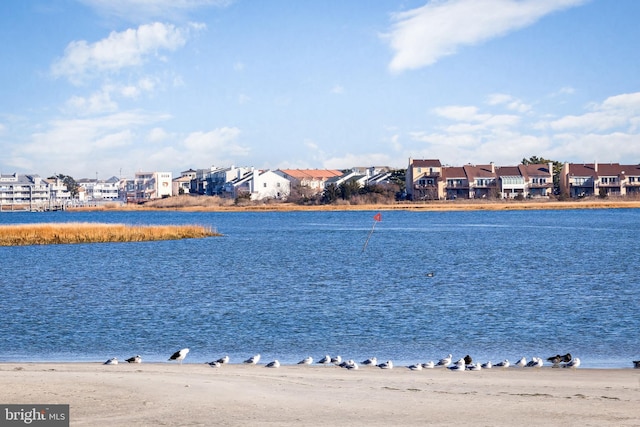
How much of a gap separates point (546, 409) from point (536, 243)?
181 ft

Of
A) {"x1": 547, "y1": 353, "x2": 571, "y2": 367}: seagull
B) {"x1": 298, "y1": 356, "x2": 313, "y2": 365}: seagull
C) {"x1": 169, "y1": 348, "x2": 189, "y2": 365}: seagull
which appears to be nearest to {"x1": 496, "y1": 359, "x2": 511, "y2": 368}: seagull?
{"x1": 547, "y1": 353, "x2": 571, "y2": 367}: seagull

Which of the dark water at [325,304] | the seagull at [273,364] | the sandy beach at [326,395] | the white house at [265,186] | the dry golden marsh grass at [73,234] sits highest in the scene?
the white house at [265,186]

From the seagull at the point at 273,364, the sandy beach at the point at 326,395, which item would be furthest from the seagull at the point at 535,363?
the seagull at the point at 273,364

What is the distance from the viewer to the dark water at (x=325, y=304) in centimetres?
2158

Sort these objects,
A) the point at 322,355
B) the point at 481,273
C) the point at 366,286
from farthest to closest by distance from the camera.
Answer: the point at 481,273, the point at 366,286, the point at 322,355

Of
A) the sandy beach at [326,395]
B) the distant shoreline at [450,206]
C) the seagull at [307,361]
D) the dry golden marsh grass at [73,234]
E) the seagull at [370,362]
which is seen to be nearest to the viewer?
the sandy beach at [326,395]

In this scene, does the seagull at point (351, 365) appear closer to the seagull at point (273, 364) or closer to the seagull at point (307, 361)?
the seagull at point (307, 361)

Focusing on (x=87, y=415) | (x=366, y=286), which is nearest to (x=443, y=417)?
(x=87, y=415)

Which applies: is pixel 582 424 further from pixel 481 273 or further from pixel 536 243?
pixel 536 243

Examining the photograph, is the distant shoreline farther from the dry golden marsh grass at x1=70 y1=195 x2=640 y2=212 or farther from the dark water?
the dark water

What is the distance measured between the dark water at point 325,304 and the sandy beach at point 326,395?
2.69m

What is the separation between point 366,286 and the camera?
3659 centimetres

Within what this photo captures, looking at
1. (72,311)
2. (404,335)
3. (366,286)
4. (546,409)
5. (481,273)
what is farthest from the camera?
(481,273)

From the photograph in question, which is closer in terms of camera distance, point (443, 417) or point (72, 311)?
point (443, 417)
